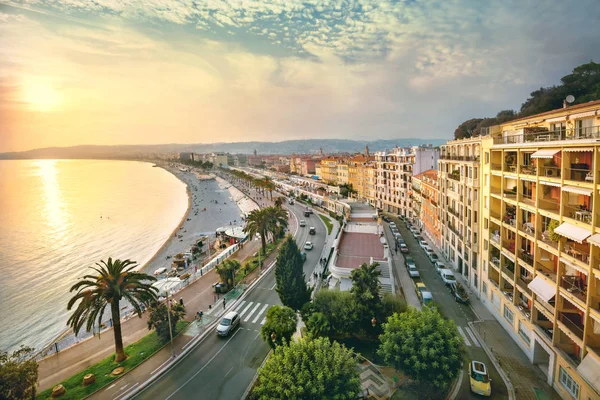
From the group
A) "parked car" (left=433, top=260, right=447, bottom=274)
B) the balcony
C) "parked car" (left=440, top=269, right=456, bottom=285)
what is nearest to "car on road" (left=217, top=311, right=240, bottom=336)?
"parked car" (left=440, top=269, right=456, bottom=285)

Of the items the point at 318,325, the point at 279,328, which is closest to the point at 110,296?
the point at 279,328

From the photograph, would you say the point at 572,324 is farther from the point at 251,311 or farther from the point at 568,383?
the point at 251,311

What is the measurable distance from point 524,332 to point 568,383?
19.0ft

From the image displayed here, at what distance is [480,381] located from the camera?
20.7m

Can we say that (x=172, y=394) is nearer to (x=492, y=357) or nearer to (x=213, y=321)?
(x=213, y=321)

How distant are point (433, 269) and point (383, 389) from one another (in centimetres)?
2644

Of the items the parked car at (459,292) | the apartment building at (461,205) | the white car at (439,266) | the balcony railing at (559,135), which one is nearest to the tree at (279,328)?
the parked car at (459,292)

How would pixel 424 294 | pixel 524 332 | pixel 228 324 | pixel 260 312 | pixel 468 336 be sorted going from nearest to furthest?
1. pixel 524 332
2. pixel 468 336
3. pixel 228 324
4. pixel 260 312
5. pixel 424 294

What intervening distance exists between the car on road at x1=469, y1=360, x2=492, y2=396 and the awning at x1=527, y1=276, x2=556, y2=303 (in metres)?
5.81

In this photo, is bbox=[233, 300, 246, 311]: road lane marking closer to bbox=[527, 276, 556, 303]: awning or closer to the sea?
the sea

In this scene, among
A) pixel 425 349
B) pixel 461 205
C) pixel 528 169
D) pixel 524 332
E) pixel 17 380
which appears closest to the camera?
pixel 425 349

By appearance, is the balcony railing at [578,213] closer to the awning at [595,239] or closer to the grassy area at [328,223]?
the awning at [595,239]

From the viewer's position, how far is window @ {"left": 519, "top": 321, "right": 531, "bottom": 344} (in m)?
24.5

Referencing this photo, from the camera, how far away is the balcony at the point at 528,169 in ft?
80.1
